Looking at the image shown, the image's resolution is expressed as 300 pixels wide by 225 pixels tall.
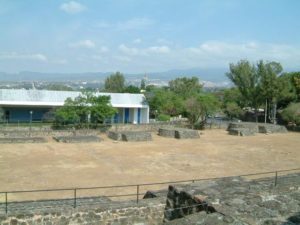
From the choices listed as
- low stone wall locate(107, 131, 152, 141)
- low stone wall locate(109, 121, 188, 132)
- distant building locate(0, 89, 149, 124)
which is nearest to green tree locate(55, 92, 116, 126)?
low stone wall locate(109, 121, 188, 132)

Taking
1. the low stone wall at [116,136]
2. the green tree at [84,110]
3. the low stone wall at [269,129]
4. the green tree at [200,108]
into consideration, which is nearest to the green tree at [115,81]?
the green tree at [200,108]

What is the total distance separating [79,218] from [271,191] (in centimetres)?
554

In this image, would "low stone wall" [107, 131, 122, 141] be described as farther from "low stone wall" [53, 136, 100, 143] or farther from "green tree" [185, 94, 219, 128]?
"green tree" [185, 94, 219, 128]

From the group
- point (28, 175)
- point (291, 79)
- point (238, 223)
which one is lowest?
point (28, 175)

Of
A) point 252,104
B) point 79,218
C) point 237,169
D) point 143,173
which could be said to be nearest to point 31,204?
point 79,218

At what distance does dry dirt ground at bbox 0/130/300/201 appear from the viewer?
65.7 feet

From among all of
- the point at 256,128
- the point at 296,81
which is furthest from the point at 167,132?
the point at 296,81

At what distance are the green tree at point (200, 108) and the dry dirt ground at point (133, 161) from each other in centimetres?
882

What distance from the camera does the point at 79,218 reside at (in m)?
11.1

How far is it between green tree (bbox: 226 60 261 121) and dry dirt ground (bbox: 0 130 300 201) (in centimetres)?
1656

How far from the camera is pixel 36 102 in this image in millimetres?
41281

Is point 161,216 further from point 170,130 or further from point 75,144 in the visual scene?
point 170,130

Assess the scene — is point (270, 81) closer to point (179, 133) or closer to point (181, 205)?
point (179, 133)

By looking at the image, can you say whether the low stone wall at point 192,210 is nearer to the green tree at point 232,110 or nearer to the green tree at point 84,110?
the green tree at point 84,110
